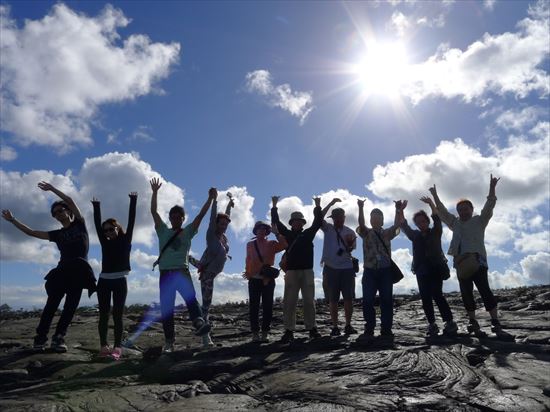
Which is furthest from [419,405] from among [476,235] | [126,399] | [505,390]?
[476,235]

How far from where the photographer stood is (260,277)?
9.70m

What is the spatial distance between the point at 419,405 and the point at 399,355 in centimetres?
218

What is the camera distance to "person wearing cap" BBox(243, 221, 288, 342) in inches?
382

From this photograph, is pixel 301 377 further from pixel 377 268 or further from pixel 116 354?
pixel 377 268

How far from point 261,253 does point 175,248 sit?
2078 mm

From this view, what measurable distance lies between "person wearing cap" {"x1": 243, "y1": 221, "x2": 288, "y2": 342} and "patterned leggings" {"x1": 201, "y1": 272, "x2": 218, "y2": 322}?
2.78 feet

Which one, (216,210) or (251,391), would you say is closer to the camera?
(251,391)

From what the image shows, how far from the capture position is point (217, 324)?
50.8 feet

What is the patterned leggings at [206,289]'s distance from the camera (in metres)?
9.86

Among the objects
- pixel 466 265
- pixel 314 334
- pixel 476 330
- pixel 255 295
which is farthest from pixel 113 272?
pixel 476 330

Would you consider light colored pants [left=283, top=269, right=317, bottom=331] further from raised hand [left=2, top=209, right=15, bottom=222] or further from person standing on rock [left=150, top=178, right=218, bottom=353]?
raised hand [left=2, top=209, right=15, bottom=222]

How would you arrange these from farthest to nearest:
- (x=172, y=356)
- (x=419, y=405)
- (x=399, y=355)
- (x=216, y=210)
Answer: (x=216, y=210) < (x=172, y=356) < (x=399, y=355) < (x=419, y=405)

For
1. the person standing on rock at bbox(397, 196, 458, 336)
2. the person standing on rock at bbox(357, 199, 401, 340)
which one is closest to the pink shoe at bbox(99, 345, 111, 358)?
the person standing on rock at bbox(357, 199, 401, 340)

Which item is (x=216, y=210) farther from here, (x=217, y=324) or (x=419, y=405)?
(x=217, y=324)
